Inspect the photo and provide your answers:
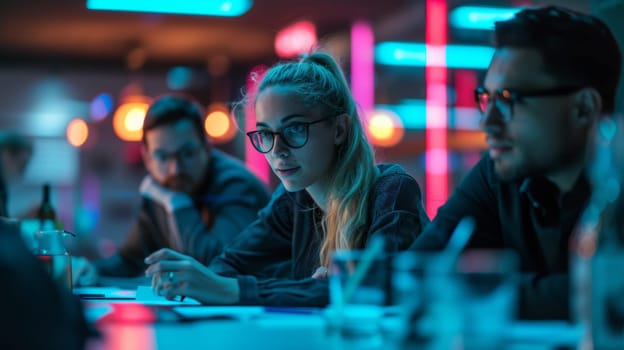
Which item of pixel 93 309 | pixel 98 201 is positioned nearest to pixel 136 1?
pixel 93 309

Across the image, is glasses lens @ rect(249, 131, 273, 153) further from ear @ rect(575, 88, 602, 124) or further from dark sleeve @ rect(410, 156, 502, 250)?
ear @ rect(575, 88, 602, 124)

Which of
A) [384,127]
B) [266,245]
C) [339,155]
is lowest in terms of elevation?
[266,245]

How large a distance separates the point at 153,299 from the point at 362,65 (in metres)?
4.66

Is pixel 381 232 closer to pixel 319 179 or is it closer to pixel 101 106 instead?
pixel 319 179

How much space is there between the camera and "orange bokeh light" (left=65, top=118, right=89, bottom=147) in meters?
10.6

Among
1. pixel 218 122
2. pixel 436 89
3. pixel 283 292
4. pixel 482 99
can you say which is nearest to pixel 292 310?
pixel 283 292

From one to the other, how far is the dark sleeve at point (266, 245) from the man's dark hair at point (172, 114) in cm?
137

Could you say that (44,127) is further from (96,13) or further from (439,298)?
(439,298)

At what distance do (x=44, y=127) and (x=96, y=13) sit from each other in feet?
11.5

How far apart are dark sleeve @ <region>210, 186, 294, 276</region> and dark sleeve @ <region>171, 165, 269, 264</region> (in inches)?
33.0

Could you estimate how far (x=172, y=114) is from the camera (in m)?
3.86

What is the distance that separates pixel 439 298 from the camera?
107 centimetres

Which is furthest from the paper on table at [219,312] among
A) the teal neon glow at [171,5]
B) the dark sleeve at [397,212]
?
the teal neon glow at [171,5]

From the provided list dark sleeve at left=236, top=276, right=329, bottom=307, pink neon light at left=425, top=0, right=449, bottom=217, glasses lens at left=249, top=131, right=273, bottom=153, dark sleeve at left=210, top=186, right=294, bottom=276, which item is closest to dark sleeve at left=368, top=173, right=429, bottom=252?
dark sleeve at left=236, top=276, right=329, bottom=307
